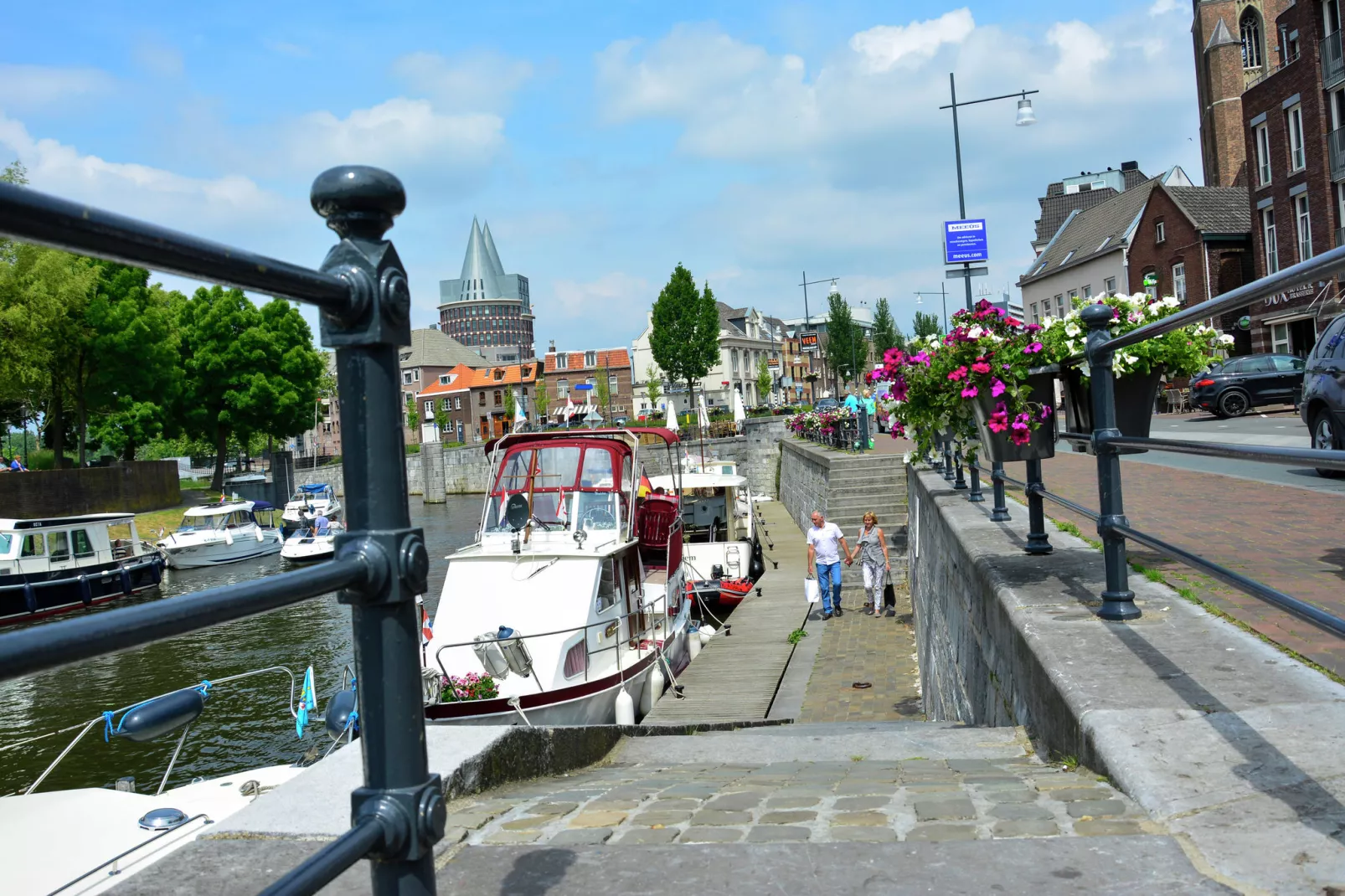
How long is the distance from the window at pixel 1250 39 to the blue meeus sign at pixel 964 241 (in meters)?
39.5

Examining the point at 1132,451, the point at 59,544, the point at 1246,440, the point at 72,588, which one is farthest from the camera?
the point at 59,544

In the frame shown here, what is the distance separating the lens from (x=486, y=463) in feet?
247

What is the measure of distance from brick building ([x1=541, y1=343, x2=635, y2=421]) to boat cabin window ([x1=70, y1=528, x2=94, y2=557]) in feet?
267

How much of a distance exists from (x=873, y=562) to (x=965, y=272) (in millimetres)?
8783

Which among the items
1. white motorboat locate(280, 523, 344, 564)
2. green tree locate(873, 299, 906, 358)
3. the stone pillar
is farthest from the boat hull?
green tree locate(873, 299, 906, 358)

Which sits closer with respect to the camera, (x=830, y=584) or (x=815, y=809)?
(x=815, y=809)

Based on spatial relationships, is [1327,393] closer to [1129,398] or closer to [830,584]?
[1129,398]

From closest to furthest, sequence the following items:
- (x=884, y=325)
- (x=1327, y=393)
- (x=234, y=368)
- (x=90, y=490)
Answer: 1. (x=1327, y=393)
2. (x=90, y=490)
3. (x=234, y=368)
4. (x=884, y=325)

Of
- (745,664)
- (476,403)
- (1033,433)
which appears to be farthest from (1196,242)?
(476,403)

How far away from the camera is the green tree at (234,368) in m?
60.4

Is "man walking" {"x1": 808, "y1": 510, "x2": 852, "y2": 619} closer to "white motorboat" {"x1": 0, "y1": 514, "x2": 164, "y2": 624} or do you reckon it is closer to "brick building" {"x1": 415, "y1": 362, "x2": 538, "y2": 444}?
"white motorboat" {"x1": 0, "y1": 514, "x2": 164, "y2": 624}

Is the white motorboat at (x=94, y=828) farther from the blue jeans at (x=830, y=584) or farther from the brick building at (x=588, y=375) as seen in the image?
the brick building at (x=588, y=375)

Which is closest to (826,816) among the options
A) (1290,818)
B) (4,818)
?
(1290,818)

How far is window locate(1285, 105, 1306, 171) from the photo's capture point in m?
34.1
